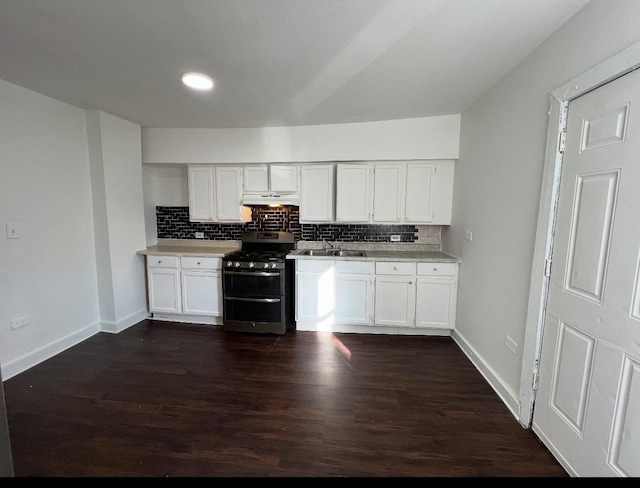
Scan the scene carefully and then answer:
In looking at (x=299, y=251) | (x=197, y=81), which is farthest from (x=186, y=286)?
(x=197, y=81)

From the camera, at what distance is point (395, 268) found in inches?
120

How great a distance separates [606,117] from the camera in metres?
1.33

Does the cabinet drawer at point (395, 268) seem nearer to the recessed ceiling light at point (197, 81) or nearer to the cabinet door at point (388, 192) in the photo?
the cabinet door at point (388, 192)

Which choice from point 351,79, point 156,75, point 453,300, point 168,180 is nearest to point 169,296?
point 168,180

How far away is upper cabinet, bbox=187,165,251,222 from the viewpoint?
11.5 feet

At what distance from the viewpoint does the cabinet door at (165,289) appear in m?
3.40

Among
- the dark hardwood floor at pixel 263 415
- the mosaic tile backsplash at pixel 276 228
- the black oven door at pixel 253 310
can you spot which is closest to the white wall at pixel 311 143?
the mosaic tile backsplash at pixel 276 228

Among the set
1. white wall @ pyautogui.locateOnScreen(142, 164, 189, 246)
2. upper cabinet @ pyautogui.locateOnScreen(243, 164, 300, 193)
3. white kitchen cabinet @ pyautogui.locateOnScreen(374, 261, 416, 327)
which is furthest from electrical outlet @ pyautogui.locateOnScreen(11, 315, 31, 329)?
white kitchen cabinet @ pyautogui.locateOnScreen(374, 261, 416, 327)

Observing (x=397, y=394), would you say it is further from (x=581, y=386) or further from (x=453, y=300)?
(x=453, y=300)

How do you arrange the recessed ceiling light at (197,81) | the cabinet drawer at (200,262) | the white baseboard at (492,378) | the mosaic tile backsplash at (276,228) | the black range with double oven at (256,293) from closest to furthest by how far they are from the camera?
1. the white baseboard at (492,378)
2. the recessed ceiling light at (197,81)
3. the black range with double oven at (256,293)
4. the cabinet drawer at (200,262)
5. the mosaic tile backsplash at (276,228)

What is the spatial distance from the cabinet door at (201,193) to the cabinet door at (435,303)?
9.11 ft

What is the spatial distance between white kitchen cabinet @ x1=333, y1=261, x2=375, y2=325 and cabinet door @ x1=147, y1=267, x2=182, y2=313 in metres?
2.00

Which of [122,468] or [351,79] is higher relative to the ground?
[351,79]

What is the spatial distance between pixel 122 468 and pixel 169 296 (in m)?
2.16
